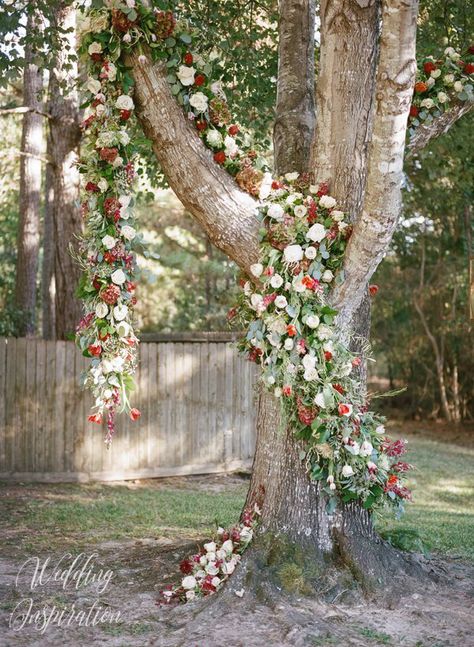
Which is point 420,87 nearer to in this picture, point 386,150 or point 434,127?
point 434,127

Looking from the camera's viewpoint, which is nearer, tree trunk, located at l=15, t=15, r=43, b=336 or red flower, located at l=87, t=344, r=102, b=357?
red flower, located at l=87, t=344, r=102, b=357

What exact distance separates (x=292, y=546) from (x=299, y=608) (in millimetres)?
442

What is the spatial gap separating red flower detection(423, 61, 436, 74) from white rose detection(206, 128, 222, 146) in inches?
62.9

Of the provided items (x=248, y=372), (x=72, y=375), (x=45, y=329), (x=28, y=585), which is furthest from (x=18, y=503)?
(x=45, y=329)

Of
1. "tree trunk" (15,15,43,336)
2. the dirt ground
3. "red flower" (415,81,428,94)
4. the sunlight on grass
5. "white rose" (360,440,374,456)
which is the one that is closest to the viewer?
the dirt ground

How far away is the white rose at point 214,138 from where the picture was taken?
4895 mm

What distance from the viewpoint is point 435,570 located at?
5344 millimetres

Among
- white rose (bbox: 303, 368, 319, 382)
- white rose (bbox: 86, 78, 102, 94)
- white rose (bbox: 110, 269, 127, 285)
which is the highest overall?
white rose (bbox: 86, 78, 102, 94)

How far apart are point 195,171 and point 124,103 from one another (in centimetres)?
62

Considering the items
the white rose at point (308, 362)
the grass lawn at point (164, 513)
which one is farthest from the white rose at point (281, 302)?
the grass lawn at point (164, 513)

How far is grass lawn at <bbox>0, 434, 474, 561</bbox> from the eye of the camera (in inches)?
253

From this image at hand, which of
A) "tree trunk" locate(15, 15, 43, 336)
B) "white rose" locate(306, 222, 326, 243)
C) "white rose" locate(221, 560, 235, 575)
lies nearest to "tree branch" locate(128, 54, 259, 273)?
"white rose" locate(306, 222, 326, 243)

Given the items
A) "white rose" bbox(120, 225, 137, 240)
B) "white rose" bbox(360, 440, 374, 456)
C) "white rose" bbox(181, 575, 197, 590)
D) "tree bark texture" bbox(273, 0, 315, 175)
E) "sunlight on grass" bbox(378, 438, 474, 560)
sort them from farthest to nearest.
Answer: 1. "sunlight on grass" bbox(378, 438, 474, 560)
2. "tree bark texture" bbox(273, 0, 315, 175)
3. "white rose" bbox(120, 225, 137, 240)
4. "white rose" bbox(360, 440, 374, 456)
5. "white rose" bbox(181, 575, 197, 590)

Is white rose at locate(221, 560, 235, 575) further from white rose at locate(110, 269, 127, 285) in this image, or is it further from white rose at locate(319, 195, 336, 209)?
white rose at locate(319, 195, 336, 209)
